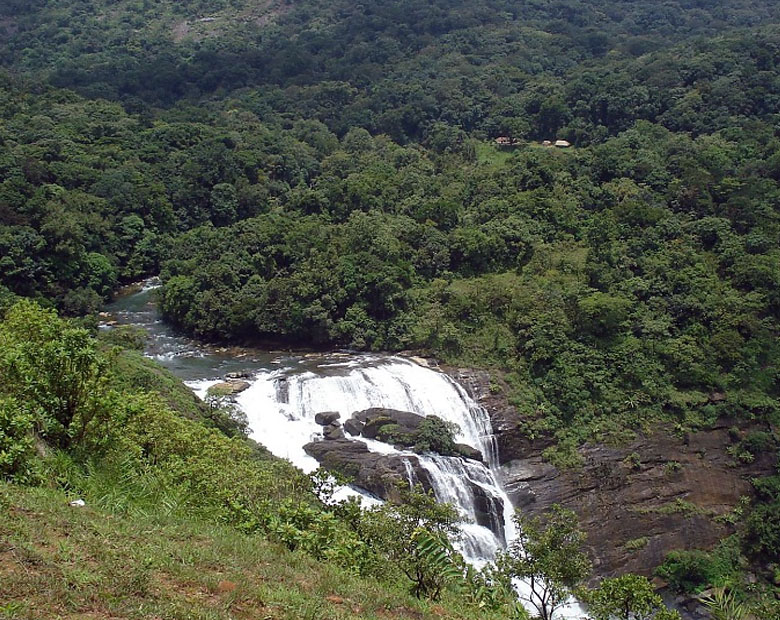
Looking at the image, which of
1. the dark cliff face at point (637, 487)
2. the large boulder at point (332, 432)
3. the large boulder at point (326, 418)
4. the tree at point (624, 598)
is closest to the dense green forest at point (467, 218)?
the dark cliff face at point (637, 487)

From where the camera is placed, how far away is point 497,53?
218 ft

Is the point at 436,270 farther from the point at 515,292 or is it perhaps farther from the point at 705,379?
the point at 705,379

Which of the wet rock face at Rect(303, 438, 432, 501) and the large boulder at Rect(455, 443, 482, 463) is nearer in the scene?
the wet rock face at Rect(303, 438, 432, 501)

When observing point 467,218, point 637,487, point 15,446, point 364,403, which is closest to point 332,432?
point 364,403

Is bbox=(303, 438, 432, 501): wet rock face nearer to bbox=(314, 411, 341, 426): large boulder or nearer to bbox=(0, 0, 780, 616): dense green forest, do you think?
bbox=(314, 411, 341, 426): large boulder

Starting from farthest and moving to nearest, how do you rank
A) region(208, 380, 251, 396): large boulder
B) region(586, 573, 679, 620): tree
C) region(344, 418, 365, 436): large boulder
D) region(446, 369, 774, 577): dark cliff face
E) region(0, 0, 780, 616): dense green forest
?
1. region(0, 0, 780, 616): dense green forest
2. region(208, 380, 251, 396): large boulder
3. region(344, 418, 365, 436): large boulder
4. region(446, 369, 774, 577): dark cliff face
5. region(586, 573, 679, 620): tree

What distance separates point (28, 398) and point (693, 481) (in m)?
19.6

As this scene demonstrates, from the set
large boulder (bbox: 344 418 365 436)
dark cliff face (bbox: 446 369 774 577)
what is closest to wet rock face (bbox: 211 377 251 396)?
large boulder (bbox: 344 418 365 436)

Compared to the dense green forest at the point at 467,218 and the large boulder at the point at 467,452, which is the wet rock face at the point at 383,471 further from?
the dense green forest at the point at 467,218

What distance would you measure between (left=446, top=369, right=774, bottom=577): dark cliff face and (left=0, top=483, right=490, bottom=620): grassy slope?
13.7 m

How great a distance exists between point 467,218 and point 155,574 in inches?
1100

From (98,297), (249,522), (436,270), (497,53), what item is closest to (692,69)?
(497,53)

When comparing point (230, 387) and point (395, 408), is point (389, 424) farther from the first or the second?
point (230, 387)

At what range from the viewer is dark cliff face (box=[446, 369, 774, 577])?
66.9 feet
